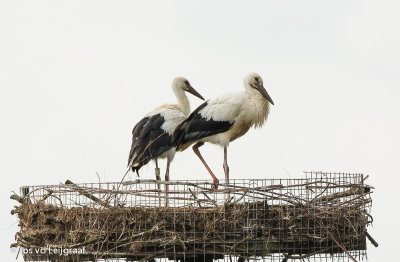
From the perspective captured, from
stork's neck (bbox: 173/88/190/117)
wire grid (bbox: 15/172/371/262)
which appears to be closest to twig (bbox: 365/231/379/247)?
wire grid (bbox: 15/172/371/262)

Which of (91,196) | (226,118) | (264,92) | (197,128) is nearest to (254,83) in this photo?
(264,92)

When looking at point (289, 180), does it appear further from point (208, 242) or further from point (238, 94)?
point (238, 94)

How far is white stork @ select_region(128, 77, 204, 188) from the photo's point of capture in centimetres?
1035

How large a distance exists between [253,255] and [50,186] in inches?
89.0

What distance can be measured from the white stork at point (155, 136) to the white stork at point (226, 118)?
35 centimetres

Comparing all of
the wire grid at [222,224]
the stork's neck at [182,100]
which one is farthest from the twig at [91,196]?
the stork's neck at [182,100]

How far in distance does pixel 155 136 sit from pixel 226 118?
1.08 meters

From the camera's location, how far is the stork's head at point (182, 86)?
11359 millimetres

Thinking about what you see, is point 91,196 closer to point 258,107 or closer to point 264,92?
point 258,107

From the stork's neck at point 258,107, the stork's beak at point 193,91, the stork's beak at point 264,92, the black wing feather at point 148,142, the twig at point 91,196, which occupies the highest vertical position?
the stork's beak at point 193,91

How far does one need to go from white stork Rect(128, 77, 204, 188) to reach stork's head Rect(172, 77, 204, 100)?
370 mm

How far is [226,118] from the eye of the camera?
10.0 m

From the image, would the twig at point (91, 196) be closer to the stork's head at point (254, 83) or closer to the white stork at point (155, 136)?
the white stork at point (155, 136)

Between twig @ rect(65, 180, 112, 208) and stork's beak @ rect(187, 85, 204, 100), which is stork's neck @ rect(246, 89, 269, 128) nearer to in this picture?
stork's beak @ rect(187, 85, 204, 100)
